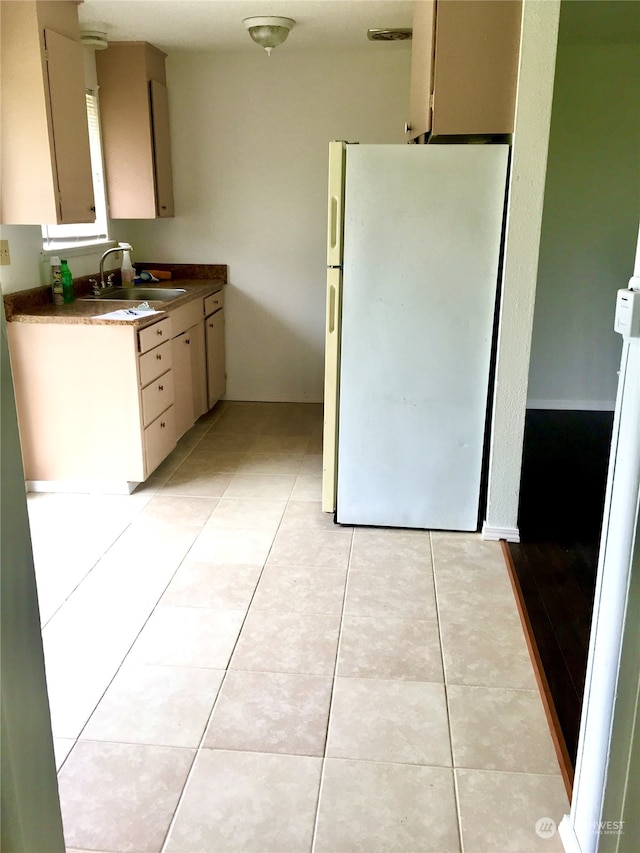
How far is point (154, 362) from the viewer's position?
362 cm

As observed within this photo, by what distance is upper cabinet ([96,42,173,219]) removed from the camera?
428 centimetres

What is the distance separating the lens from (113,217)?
4.51 metres

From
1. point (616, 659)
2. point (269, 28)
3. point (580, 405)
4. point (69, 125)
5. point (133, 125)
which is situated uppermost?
point (269, 28)

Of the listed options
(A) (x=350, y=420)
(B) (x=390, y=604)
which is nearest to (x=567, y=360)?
(A) (x=350, y=420)

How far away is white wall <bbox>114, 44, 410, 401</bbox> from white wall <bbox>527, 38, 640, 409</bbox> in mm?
1112

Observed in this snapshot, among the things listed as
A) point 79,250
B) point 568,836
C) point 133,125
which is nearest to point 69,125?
point 79,250

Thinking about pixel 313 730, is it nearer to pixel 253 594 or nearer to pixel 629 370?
pixel 253 594

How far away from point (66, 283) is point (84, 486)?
1.13 metres

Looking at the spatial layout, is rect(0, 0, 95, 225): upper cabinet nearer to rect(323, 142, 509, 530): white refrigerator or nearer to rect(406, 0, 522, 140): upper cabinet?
rect(323, 142, 509, 530): white refrigerator

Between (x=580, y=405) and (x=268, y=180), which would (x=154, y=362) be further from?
(x=580, y=405)

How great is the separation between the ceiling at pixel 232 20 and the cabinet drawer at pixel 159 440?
2072mm

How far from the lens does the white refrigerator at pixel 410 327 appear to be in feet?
9.19

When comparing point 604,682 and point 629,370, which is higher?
point 629,370

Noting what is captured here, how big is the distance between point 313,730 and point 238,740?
209mm
